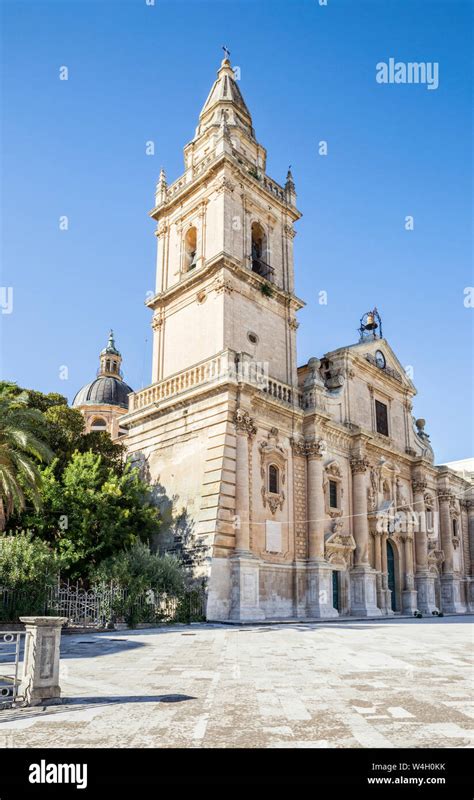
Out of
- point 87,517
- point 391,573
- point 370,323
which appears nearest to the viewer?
point 87,517

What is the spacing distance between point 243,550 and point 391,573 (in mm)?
14054

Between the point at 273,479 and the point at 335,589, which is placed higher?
the point at 273,479

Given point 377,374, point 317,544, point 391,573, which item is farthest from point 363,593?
point 377,374

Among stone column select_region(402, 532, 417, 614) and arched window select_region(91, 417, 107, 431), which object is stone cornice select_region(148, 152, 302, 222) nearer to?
stone column select_region(402, 532, 417, 614)

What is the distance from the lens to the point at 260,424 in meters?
23.9

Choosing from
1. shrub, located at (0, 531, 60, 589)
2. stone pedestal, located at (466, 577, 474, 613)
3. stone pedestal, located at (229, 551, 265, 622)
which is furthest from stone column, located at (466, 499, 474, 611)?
shrub, located at (0, 531, 60, 589)

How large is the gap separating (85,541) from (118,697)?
44.7ft

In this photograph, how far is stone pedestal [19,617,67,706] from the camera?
6.78m

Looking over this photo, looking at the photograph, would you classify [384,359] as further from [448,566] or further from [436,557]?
[448,566]

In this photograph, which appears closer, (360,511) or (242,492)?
(242,492)

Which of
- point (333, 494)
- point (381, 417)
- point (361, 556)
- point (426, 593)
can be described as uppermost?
point (381, 417)

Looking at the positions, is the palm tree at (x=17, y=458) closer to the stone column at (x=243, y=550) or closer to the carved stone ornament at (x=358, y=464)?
the stone column at (x=243, y=550)
